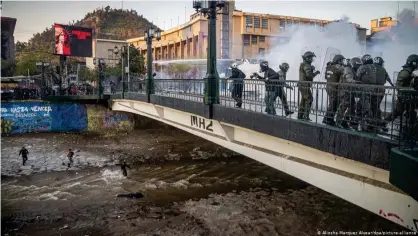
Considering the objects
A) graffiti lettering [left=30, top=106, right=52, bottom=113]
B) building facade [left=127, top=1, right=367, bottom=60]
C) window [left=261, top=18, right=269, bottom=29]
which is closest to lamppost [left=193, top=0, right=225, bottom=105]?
graffiti lettering [left=30, top=106, right=52, bottom=113]

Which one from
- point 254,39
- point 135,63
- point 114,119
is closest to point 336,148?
point 114,119

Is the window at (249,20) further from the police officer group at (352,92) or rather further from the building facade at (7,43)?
the police officer group at (352,92)

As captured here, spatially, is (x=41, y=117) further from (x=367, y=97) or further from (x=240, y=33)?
(x=240, y=33)

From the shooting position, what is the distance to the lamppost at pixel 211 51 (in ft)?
31.9

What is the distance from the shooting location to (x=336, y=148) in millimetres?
5844

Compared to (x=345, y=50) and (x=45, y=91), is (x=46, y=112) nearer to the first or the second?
(x=45, y=91)

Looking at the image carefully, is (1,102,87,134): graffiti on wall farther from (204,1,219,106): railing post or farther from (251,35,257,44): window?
(251,35,257,44): window

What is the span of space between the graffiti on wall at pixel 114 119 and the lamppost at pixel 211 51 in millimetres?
19237

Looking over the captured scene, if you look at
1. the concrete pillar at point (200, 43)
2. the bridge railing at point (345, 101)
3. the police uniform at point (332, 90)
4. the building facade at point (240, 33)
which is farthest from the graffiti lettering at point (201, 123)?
the concrete pillar at point (200, 43)

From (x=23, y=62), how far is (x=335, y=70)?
162 feet

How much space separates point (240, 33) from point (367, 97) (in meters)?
38.0

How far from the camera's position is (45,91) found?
27328mm

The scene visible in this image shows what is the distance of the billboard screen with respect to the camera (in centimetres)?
3862

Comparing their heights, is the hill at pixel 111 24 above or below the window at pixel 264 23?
above
